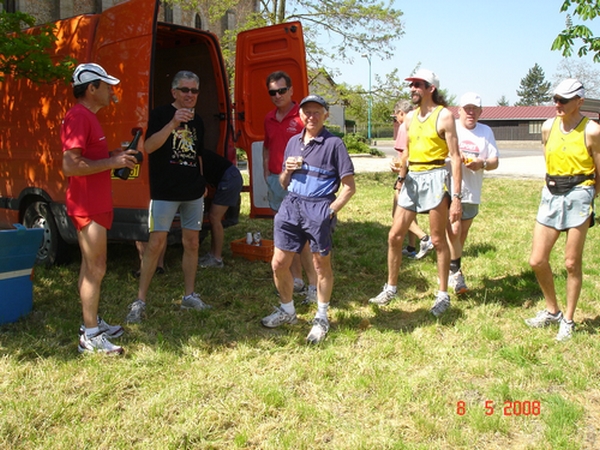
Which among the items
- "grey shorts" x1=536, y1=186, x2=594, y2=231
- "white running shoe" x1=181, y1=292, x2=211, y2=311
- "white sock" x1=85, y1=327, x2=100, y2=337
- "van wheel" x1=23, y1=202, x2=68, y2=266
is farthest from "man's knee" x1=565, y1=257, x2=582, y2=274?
"van wheel" x1=23, y1=202, x2=68, y2=266

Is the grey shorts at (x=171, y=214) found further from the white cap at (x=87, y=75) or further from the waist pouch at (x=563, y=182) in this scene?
the waist pouch at (x=563, y=182)

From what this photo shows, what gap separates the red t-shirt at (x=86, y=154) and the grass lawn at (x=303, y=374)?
1.00m

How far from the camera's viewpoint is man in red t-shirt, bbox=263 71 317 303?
4910 mm

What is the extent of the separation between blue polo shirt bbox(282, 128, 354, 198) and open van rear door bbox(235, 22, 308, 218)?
2.03 m

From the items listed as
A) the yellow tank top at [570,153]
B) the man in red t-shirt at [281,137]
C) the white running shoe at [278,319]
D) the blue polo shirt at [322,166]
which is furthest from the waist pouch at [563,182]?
the white running shoe at [278,319]

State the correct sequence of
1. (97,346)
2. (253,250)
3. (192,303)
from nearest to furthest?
(97,346) → (192,303) → (253,250)

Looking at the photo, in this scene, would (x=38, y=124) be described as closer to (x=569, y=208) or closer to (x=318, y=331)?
(x=318, y=331)

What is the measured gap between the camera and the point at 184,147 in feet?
14.8

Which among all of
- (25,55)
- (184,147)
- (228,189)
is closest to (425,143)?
(184,147)

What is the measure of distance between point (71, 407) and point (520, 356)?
2.84 m

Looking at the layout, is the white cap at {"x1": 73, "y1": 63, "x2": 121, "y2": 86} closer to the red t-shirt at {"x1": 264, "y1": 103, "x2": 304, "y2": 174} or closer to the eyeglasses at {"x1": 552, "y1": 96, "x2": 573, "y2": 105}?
the red t-shirt at {"x1": 264, "y1": 103, "x2": 304, "y2": 174}

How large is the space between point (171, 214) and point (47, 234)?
2.01 meters
